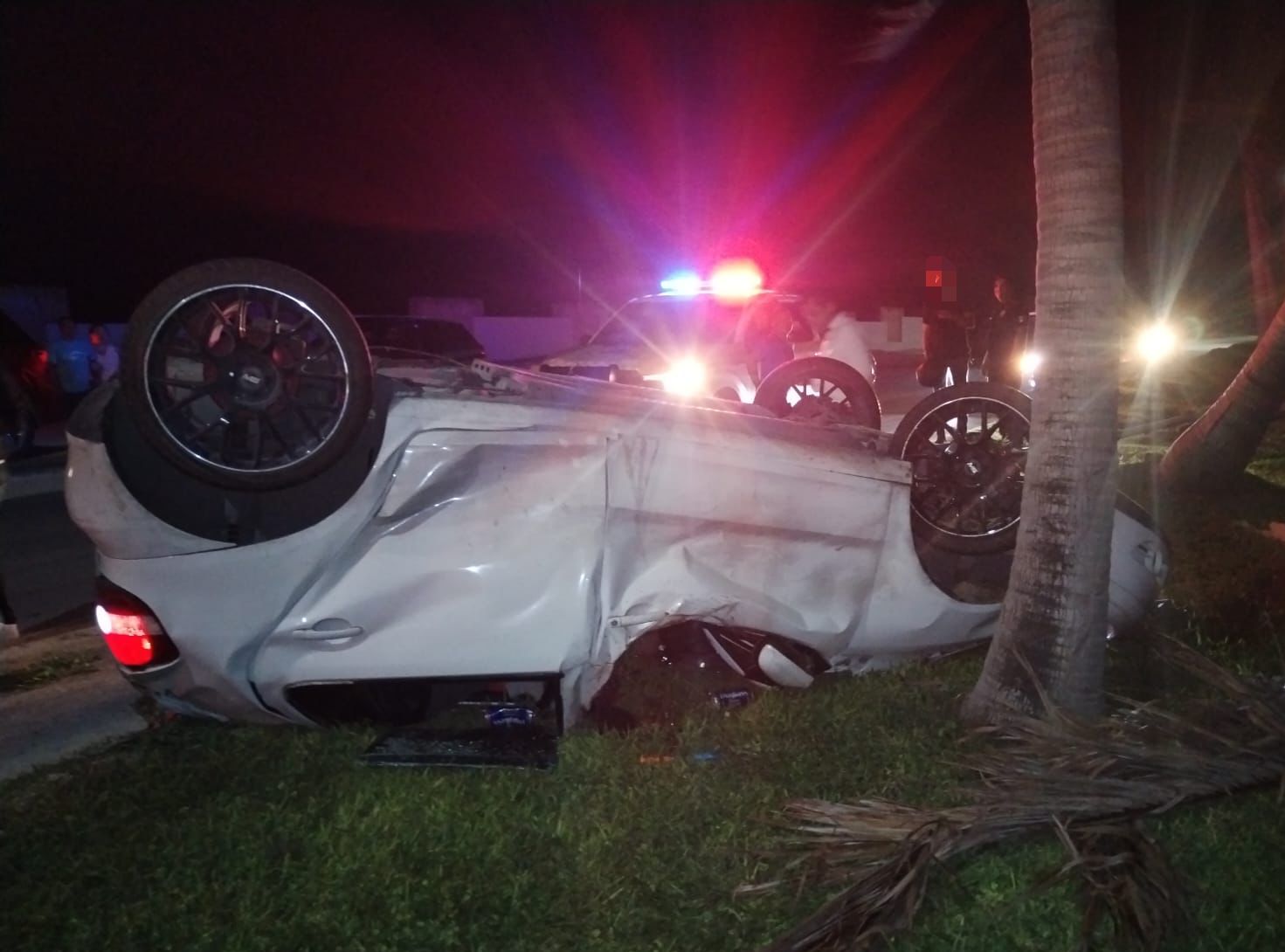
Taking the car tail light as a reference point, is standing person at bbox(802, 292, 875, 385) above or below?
above

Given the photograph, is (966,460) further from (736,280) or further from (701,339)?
(736,280)

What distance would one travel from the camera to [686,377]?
9562 millimetres

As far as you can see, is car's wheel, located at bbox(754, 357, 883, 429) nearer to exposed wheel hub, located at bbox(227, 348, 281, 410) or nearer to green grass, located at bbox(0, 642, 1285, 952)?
green grass, located at bbox(0, 642, 1285, 952)

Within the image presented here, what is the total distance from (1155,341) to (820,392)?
41.5 ft

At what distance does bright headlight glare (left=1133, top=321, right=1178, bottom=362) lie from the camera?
1772 centimetres

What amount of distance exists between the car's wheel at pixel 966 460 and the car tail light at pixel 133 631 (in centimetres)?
291

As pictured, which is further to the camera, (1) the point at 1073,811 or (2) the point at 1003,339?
(2) the point at 1003,339

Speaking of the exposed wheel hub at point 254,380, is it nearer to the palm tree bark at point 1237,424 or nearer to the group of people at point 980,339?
the palm tree bark at point 1237,424

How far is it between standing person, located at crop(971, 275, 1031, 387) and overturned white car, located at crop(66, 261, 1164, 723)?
260 inches

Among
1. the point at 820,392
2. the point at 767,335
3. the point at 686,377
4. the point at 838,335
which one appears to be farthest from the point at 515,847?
the point at 838,335

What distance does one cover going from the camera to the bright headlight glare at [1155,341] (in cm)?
1772

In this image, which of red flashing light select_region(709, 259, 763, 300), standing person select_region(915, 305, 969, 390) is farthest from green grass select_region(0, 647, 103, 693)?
standing person select_region(915, 305, 969, 390)

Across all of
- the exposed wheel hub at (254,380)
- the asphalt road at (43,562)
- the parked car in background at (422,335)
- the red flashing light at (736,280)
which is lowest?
the asphalt road at (43,562)

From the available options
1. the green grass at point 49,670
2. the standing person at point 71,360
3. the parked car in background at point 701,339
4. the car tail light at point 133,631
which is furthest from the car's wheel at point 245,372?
the standing person at point 71,360
